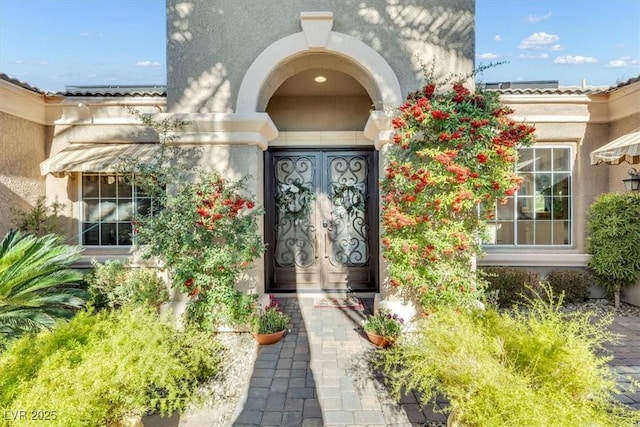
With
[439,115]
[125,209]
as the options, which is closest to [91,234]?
[125,209]

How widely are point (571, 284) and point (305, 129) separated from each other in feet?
26.2

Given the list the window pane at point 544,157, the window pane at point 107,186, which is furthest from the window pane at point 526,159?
the window pane at point 107,186

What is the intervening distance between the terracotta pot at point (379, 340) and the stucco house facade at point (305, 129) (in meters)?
1.11

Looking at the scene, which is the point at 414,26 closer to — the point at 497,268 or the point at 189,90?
the point at 189,90

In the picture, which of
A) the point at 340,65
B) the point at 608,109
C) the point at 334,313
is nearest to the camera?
the point at 340,65

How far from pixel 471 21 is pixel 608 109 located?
5.12 meters

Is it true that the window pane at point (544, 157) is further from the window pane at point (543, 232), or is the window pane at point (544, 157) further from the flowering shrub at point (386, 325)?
the flowering shrub at point (386, 325)

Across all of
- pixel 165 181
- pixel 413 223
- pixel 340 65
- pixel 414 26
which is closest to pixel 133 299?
pixel 165 181

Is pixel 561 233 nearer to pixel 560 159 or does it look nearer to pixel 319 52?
pixel 560 159

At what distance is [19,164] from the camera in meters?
8.50

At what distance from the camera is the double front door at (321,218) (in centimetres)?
981

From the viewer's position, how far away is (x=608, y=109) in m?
8.83

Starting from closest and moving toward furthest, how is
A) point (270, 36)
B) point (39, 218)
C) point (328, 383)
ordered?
1. point (328, 383)
2. point (270, 36)
3. point (39, 218)

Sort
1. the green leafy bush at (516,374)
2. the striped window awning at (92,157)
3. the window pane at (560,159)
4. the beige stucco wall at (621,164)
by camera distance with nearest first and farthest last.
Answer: the green leafy bush at (516,374) → the striped window awning at (92,157) → the beige stucco wall at (621,164) → the window pane at (560,159)
